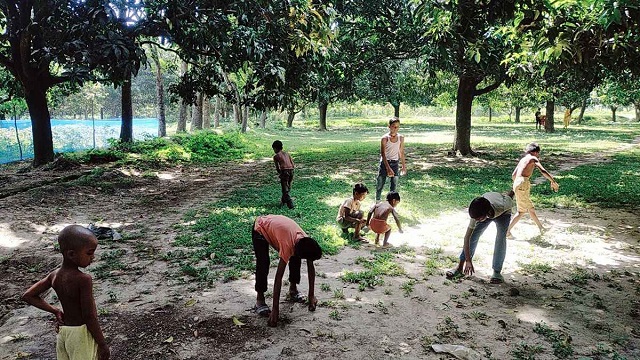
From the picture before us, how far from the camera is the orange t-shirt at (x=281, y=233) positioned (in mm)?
4273

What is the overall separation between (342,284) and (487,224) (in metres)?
2.00

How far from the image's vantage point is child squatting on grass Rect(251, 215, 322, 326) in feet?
13.9

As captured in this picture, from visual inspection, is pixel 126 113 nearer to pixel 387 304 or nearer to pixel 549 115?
pixel 387 304

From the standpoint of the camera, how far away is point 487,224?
5590mm

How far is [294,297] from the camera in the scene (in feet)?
16.6

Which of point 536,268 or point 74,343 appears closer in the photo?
point 74,343

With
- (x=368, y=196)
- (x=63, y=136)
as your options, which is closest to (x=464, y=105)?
(x=368, y=196)

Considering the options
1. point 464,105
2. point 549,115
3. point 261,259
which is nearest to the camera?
point 261,259

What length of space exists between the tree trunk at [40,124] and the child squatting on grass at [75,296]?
1294cm

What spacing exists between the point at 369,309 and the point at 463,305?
1117mm

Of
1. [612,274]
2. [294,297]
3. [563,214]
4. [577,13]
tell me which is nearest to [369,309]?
[294,297]

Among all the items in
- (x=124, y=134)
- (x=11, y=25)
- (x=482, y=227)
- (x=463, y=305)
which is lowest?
→ (x=463, y=305)

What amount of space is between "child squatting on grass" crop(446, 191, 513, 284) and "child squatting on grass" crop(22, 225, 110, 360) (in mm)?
4039

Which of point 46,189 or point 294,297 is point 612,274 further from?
point 46,189
